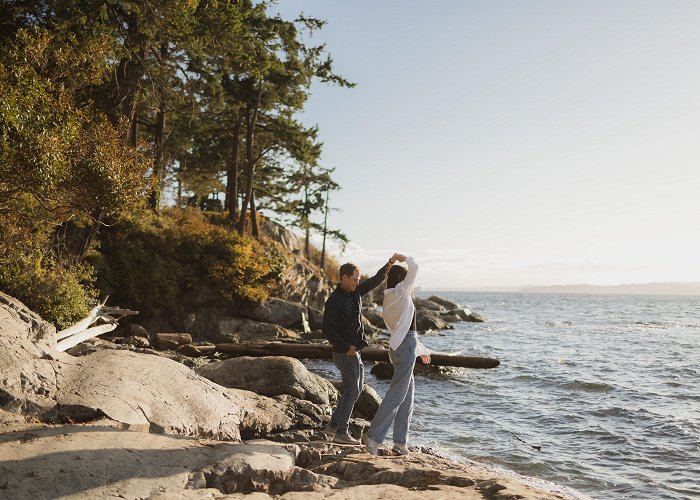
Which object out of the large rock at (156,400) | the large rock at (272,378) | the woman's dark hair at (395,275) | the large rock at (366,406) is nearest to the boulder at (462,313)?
the large rock at (366,406)

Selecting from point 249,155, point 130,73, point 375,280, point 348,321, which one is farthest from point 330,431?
point 249,155

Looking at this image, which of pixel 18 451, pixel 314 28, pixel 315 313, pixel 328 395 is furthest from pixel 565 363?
pixel 18 451

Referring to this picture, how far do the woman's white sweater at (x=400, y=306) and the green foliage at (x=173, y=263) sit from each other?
18567 mm

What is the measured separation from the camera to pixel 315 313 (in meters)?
31.2

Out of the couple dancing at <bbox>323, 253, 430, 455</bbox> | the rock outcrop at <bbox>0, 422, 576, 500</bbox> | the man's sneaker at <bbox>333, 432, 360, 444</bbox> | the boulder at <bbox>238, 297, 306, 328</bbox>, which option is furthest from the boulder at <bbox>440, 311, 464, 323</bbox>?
the rock outcrop at <bbox>0, 422, 576, 500</bbox>

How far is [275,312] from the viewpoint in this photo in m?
27.8

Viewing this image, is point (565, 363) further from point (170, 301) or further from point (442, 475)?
point (442, 475)

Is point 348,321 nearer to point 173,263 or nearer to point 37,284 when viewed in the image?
point 37,284

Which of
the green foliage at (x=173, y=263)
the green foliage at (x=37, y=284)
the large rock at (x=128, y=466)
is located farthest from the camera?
the green foliage at (x=173, y=263)

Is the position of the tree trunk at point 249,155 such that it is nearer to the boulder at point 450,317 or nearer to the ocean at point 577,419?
the ocean at point 577,419

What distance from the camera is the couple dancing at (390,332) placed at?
24.3 ft

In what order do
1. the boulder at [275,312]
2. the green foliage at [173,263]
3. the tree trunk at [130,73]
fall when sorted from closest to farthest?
the tree trunk at [130,73] → the green foliage at [173,263] → the boulder at [275,312]

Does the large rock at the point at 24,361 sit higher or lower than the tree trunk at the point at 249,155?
lower

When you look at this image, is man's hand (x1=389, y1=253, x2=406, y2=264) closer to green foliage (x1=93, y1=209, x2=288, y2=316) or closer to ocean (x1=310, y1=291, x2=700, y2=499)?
ocean (x1=310, y1=291, x2=700, y2=499)
